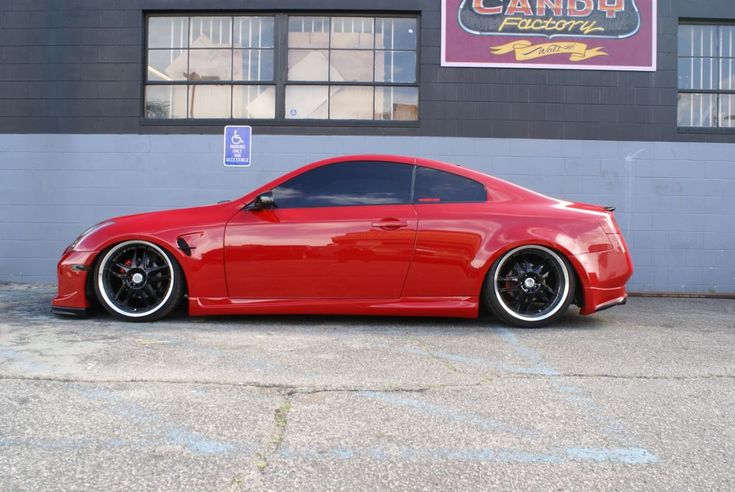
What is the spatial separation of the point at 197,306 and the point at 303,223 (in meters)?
1.06

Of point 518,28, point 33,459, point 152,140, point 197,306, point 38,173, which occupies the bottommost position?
point 33,459

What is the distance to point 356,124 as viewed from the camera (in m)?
7.40

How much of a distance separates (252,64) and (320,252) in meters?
4.27

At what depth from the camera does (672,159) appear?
24.1 ft

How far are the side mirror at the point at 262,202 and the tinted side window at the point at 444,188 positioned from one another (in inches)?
45.1

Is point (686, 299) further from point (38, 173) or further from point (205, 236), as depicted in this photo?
point (38, 173)

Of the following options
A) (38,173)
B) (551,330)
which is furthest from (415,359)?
(38,173)

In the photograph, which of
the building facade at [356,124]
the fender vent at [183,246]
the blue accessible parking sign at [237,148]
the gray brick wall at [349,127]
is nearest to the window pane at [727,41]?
the building facade at [356,124]

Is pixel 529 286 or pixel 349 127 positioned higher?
pixel 349 127

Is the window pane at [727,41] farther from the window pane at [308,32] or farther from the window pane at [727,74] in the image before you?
the window pane at [308,32]

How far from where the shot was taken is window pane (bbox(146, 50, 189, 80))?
767 cm

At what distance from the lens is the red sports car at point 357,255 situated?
14.4ft

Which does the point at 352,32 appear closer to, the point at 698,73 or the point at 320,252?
the point at 320,252

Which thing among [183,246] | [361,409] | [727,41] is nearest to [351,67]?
[183,246]
